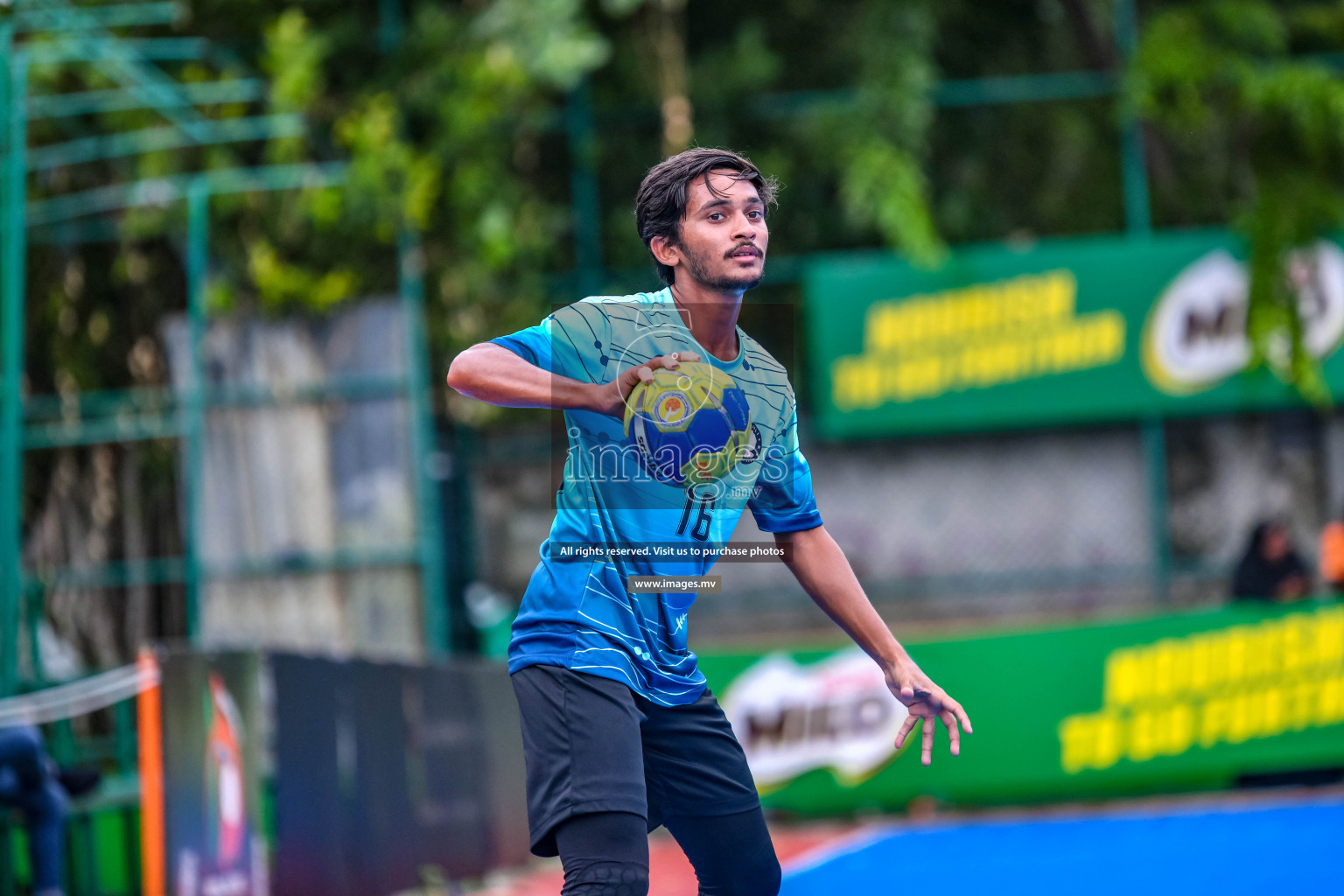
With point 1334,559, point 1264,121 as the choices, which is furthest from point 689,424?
point 1264,121

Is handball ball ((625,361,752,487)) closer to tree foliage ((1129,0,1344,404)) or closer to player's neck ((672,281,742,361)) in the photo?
player's neck ((672,281,742,361))

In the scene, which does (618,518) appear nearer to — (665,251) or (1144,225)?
(665,251)

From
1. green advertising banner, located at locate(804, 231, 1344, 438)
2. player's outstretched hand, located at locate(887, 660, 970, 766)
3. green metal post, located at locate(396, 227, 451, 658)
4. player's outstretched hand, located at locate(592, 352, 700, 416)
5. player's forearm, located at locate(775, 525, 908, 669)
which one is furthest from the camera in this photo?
green advertising banner, located at locate(804, 231, 1344, 438)

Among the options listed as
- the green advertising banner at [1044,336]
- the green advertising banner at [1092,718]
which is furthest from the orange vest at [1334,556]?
the green advertising banner at [1044,336]

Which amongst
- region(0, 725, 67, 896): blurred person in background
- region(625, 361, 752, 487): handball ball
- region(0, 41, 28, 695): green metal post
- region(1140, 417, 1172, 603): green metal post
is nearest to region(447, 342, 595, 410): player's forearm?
region(625, 361, 752, 487): handball ball

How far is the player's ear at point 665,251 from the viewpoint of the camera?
3615mm

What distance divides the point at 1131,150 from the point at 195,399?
8.47 meters

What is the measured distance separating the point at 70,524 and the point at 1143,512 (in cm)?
949

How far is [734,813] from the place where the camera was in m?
3.56

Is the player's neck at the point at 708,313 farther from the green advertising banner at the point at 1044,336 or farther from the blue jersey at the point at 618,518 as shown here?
the green advertising banner at the point at 1044,336

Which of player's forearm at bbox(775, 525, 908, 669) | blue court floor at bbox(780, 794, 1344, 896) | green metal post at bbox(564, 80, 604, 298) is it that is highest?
green metal post at bbox(564, 80, 604, 298)

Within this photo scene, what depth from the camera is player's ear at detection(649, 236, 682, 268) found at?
11.9ft

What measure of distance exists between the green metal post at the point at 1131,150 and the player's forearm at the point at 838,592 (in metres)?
10.9

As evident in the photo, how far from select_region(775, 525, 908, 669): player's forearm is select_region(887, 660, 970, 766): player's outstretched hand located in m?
0.06
